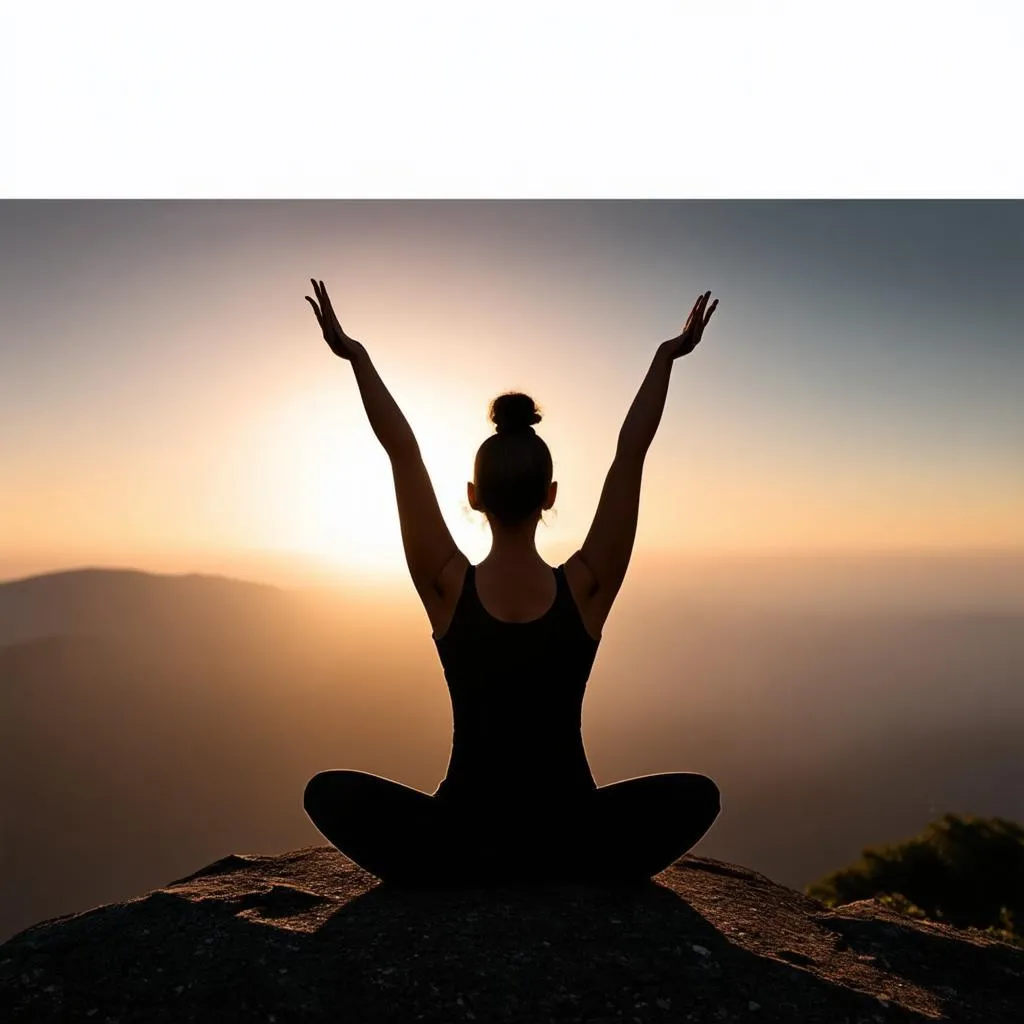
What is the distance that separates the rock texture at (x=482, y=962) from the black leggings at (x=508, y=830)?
9 centimetres

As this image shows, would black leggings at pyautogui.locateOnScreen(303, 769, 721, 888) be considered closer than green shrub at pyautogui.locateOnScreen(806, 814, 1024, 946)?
Yes

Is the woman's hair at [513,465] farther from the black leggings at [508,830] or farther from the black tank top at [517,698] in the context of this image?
the black leggings at [508,830]

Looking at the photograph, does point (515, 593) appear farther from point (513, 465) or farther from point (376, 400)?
point (376, 400)

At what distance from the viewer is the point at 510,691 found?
321 centimetres

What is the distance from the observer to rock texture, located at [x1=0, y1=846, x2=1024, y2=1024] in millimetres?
2732

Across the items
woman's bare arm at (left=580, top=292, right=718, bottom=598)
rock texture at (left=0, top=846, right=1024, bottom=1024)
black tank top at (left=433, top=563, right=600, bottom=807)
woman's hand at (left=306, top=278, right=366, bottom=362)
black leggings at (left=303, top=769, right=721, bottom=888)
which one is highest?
woman's hand at (left=306, top=278, right=366, bottom=362)

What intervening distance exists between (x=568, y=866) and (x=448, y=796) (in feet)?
1.96

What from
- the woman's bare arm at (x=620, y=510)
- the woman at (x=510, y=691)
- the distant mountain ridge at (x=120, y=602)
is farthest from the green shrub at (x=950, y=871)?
the distant mountain ridge at (x=120, y=602)

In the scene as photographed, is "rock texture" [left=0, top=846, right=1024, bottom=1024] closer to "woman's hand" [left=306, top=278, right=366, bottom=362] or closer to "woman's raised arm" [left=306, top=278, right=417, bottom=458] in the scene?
"woman's raised arm" [left=306, top=278, right=417, bottom=458]

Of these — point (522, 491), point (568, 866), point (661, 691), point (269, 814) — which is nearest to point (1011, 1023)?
point (568, 866)

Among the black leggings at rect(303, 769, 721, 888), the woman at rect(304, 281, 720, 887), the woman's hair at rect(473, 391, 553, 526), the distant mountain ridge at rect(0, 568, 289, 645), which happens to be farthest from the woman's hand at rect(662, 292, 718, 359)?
the distant mountain ridge at rect(0, 568, 289, 645)

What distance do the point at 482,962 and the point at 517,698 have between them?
2.87 feet

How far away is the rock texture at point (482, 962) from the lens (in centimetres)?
273

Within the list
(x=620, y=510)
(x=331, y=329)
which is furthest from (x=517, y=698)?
(x=331, y=329)
